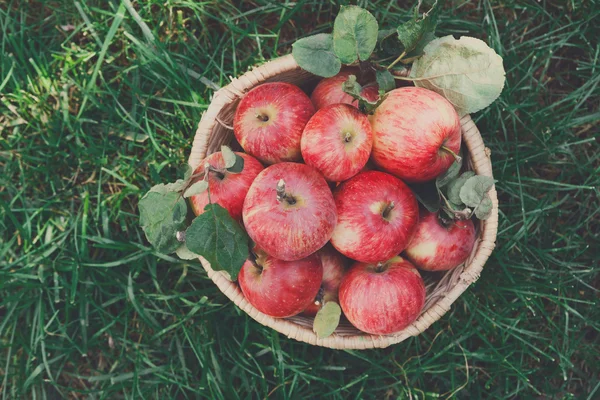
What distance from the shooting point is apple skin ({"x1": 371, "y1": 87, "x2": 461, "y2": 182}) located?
1.69 m

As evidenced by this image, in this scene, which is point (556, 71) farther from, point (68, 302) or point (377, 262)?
point (68, 302)

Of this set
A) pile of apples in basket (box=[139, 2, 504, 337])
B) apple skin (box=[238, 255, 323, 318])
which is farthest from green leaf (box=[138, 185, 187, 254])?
apple skin (box=[238, 255, 323, 318])

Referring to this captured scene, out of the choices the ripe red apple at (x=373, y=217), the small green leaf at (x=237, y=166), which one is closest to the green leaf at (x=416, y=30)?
the ripe red apple at (x=373, y=217)

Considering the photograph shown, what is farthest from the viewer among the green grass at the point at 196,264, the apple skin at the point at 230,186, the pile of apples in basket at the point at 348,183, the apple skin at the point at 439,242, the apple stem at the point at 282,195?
the green grass at the point at 196,264

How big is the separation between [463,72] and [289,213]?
765 mm

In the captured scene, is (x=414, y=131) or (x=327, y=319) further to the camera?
(x=327, y=319)

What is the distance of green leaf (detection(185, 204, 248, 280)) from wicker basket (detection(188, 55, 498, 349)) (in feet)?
1.03

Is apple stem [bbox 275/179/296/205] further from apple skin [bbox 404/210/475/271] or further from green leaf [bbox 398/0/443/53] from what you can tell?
green leaf [bbox 398/0/443/53]

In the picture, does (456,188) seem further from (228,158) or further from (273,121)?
(228,158)

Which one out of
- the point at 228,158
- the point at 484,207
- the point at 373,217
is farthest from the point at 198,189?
the point at 484,207

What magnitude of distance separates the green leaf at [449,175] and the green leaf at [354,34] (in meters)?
0.47

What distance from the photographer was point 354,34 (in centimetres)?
169

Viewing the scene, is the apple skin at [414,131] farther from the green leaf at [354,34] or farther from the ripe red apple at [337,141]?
the green leaf at [354,34]

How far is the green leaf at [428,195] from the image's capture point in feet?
6.18
